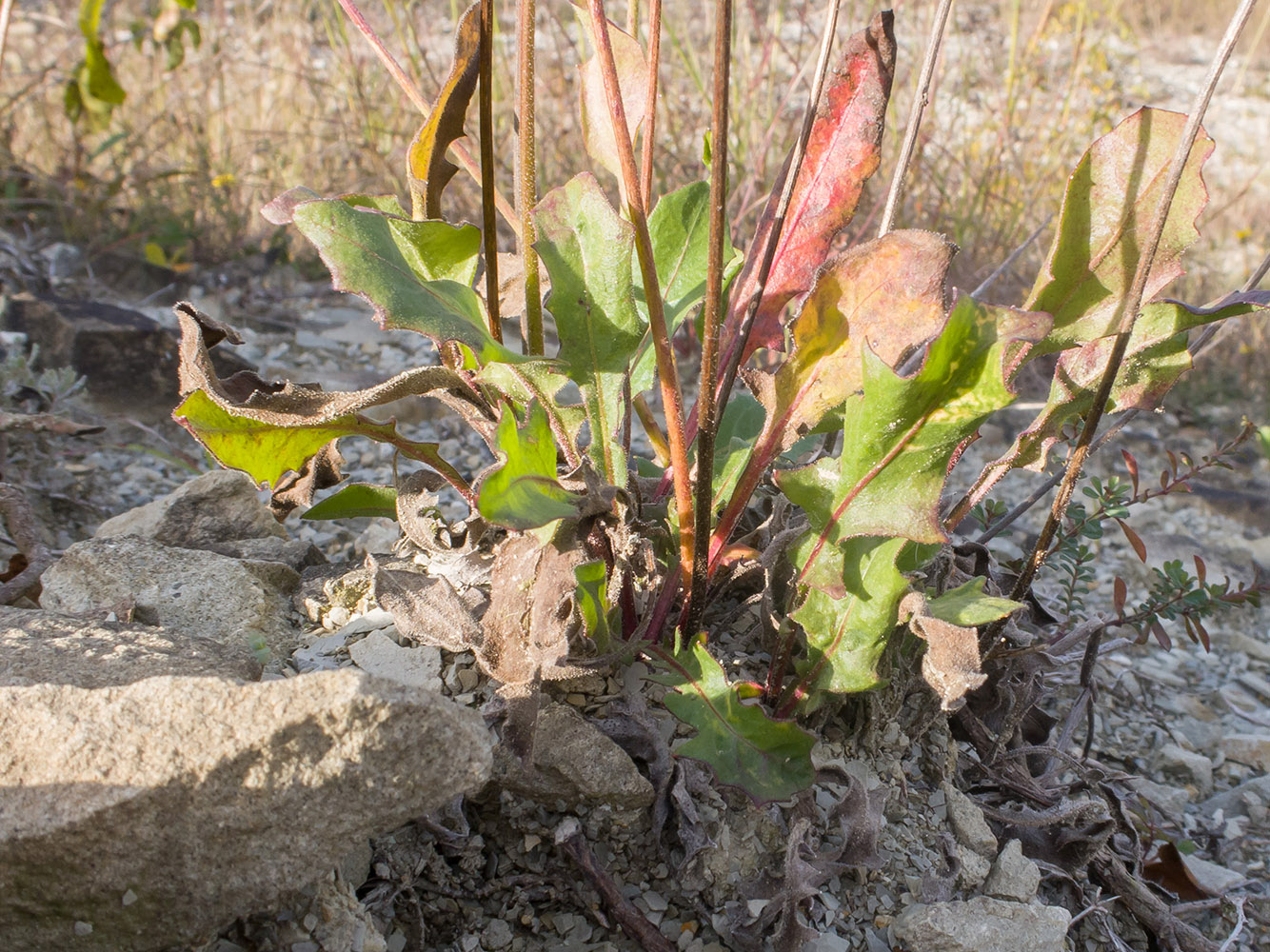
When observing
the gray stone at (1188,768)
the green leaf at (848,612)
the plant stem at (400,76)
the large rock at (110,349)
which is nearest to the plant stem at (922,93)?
the green leaf at (848,612)

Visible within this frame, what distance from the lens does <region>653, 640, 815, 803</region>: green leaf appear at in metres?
1.18

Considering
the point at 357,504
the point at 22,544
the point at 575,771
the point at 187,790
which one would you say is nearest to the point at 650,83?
the point at 357,504

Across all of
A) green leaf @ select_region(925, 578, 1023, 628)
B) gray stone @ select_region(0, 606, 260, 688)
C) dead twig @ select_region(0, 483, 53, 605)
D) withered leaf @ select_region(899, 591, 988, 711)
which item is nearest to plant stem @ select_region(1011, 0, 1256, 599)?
green leaf @ select_region(925, 578, 1023, 628)

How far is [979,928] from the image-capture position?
1.18 m

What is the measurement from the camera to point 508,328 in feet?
11.2

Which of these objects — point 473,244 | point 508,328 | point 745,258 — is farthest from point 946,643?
point 508,328

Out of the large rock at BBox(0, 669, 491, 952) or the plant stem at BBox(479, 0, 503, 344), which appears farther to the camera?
the plant stem at BBox(479, 0, 503, 344)

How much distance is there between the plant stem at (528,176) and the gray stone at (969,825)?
2.76 ft

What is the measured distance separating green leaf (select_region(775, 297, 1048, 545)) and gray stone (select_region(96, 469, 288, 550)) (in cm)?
99

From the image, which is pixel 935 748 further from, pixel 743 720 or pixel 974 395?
pixel 974 395

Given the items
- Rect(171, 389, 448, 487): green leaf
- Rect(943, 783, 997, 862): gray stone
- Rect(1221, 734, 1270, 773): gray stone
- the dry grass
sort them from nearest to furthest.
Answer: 1. Rect(171, 389, 448, 487): green leaf
2. Rect(943, 783, 997, 862): gray stone
3. Rect(1221, 734, 1270, 773): gray stone
4. the dry grass

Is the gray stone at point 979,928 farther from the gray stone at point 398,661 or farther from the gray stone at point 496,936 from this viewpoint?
the gray stone at point 398,661

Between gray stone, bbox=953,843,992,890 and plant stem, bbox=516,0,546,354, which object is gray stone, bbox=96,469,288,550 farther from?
gray stone, bbox=953,843,992,890

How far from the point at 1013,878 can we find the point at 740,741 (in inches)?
17.2
